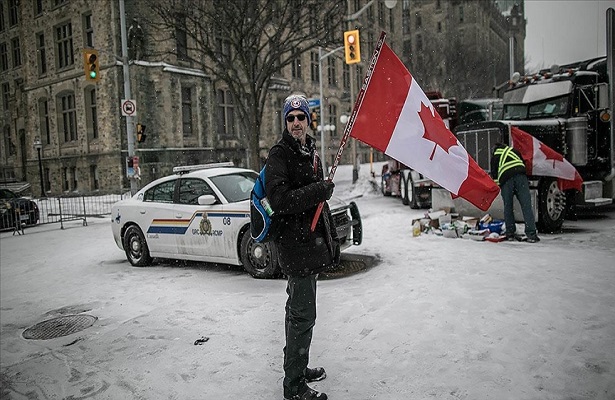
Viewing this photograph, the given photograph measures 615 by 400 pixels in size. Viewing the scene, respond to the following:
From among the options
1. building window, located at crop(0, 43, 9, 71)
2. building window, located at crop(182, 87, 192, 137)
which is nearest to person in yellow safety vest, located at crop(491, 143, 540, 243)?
building window, located at crop(182, 87, 192, 137)

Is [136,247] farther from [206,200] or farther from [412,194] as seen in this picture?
[412,194]

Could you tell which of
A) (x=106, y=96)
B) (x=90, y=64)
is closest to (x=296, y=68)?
(x=106, y=96)

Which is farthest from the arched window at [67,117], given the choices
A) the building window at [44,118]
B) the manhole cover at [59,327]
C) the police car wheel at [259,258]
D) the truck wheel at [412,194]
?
the manhole cover at [59,327]

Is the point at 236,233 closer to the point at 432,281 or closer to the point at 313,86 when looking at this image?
the point at 432,281

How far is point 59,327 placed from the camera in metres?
5.75

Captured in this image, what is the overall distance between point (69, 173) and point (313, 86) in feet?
74.5

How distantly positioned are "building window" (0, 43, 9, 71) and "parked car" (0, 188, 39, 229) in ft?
83.3

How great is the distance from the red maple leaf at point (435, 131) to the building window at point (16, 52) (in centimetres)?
3944

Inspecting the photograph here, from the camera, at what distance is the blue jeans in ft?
29.0

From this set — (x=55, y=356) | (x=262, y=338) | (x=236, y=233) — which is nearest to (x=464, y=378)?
(x=262, y=338)

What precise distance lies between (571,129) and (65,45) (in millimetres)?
29673

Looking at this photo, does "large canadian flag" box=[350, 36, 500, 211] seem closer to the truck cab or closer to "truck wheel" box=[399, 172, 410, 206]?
the truck cab

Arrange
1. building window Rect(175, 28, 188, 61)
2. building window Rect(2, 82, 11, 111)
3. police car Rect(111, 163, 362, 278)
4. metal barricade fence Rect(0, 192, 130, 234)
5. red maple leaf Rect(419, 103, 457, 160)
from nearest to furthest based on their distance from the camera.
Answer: red maple leaf Rect(419, 103, 457, 160) < police car Rect(111, 163, 362, 278) < metal barricade fence Rect(0, 192, 130, 234) < building window Rect(175, 28, 188, 61) < building window Rect(2, 82, 11, 111)

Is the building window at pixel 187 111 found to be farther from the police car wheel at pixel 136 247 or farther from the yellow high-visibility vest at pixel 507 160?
the yellow high-visibility vest at pixel 507 160
